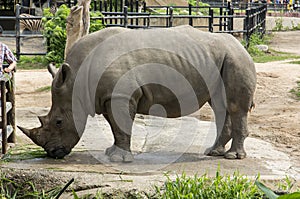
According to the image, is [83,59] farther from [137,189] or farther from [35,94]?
[35,94]

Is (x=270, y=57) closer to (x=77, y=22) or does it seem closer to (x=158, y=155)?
(x=77, y=22)

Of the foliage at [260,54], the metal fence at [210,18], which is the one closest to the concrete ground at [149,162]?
the metal fence at [210,18]

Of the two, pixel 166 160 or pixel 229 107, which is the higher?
pixel 229 107

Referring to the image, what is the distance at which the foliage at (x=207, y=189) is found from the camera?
17.9ft

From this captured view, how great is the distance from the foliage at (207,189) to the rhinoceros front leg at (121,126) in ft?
4.21

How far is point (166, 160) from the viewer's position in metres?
7.16

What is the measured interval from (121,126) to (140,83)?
1.57ft

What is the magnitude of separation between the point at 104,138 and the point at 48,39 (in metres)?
8.52

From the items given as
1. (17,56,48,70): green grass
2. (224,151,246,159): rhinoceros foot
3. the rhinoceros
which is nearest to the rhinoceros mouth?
the rhinoceros

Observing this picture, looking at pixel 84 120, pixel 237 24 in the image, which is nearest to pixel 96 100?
pixel 84 120

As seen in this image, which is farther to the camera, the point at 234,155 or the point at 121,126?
the point at 234,155

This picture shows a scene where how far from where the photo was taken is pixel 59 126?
7.07m

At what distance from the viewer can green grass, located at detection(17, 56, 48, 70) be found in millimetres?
16547

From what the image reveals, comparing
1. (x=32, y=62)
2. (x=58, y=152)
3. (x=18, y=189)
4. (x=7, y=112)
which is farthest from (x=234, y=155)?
(x=32, y=62)
